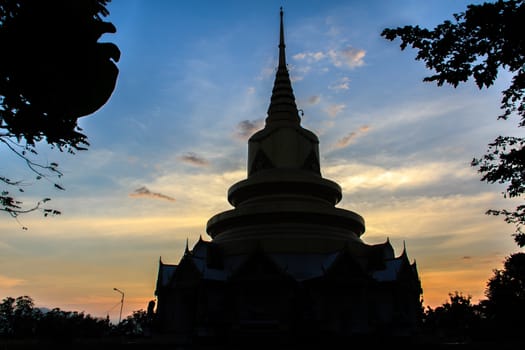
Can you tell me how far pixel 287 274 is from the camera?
29.2 m

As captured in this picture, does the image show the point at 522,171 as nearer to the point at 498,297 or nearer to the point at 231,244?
the point at 231,244

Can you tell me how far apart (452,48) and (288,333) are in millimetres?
20300

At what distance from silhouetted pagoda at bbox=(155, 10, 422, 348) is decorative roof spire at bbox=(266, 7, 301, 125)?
5.94 m

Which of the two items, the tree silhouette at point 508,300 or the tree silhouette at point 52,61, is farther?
the tree silhouette at point 508,300

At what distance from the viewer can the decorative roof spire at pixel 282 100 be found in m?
42.8

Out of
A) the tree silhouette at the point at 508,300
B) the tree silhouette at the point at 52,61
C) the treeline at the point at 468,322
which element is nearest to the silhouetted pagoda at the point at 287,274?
the treeline at the point at 468,322

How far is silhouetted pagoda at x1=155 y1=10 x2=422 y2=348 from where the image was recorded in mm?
28469

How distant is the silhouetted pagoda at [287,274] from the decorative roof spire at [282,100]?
5.94 metres

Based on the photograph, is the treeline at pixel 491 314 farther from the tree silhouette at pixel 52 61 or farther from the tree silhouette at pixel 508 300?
the tree silhouette at pixel 52 61

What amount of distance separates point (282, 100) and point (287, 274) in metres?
19.7

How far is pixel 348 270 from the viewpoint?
97.2ft

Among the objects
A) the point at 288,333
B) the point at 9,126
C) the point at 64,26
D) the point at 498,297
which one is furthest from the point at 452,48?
the point at 498,297

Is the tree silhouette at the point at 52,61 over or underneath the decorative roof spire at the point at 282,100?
underneath

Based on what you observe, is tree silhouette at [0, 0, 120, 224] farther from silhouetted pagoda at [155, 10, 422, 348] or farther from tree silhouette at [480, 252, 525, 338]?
tree silhouette at [480, 252, 525, 338]
